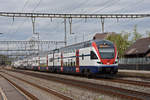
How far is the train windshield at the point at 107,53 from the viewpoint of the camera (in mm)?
23552

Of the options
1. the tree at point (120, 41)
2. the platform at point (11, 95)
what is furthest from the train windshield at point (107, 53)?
the tree at point (120, 41)

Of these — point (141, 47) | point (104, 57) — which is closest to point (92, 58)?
point (104, 57)

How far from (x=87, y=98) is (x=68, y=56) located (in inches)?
733

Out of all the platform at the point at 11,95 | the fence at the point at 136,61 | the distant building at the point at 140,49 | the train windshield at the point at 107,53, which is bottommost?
the platform at the point at 11,95

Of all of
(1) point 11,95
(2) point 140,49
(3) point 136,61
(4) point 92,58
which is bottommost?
(1) point 11,95

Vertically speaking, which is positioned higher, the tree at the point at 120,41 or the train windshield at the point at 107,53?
the tree at the point at 120,41

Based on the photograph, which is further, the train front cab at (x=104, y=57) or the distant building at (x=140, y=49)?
the distant building at (x=140, y=49)

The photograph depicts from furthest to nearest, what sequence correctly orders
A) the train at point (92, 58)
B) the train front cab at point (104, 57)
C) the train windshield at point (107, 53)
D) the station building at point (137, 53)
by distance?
the station building at point (137, 53), the train windshield at point (107, 53), the train at point (92, 58), the train front cab at point (104, 57)

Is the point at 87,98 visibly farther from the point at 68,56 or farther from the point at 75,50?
the point at 68,56

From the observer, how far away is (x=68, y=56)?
30812 millimetres

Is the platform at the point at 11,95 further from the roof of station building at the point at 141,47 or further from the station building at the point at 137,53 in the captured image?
the roof of station building at the point at 141,47

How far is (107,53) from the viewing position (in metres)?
A: 23.8

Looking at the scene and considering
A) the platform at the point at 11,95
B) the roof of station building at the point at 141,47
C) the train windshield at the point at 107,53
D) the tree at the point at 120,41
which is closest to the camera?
the platform at the point at 11,95

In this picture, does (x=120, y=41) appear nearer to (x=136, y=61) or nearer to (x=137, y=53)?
(x=137, y=53)
